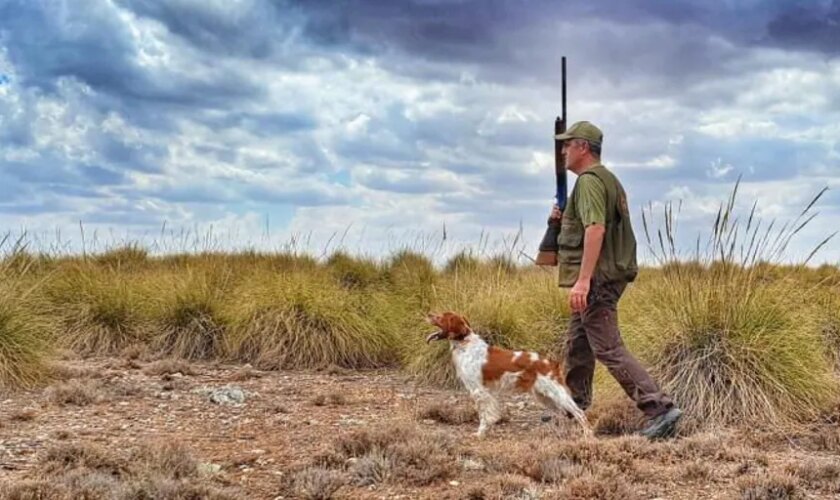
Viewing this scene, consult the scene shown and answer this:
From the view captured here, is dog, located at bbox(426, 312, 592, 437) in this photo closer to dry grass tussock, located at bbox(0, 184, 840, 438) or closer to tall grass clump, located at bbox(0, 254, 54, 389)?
dry grass tussock, located at bbox(0, 184, 840, 438)

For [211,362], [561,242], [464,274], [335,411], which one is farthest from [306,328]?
[561,242]

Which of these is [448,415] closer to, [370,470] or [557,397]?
[557,397]

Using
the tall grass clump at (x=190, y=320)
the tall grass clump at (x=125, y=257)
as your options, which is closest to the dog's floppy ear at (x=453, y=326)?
the tall grass clump at (x=190, y=320)

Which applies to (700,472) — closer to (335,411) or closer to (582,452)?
(582,452)

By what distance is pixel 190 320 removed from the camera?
38.8 feet

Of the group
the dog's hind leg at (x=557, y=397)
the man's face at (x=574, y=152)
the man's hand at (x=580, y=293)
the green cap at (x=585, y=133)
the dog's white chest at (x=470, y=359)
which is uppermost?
the green cap at (x=585, y=133)

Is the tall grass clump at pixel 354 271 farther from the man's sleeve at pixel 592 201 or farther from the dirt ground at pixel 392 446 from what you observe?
the man's sleeve at pixel 592 201

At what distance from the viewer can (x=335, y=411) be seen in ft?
27.6

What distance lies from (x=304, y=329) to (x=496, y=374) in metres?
4.26

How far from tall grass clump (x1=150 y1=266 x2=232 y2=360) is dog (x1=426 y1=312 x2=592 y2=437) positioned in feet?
15.7

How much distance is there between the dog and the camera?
7363mm

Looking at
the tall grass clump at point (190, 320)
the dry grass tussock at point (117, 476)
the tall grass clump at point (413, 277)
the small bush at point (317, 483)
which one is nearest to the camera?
the dry grass tussock at point (117, 476)

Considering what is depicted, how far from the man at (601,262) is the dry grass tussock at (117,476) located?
2.85 m

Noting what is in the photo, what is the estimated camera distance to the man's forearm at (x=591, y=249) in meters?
6.73
